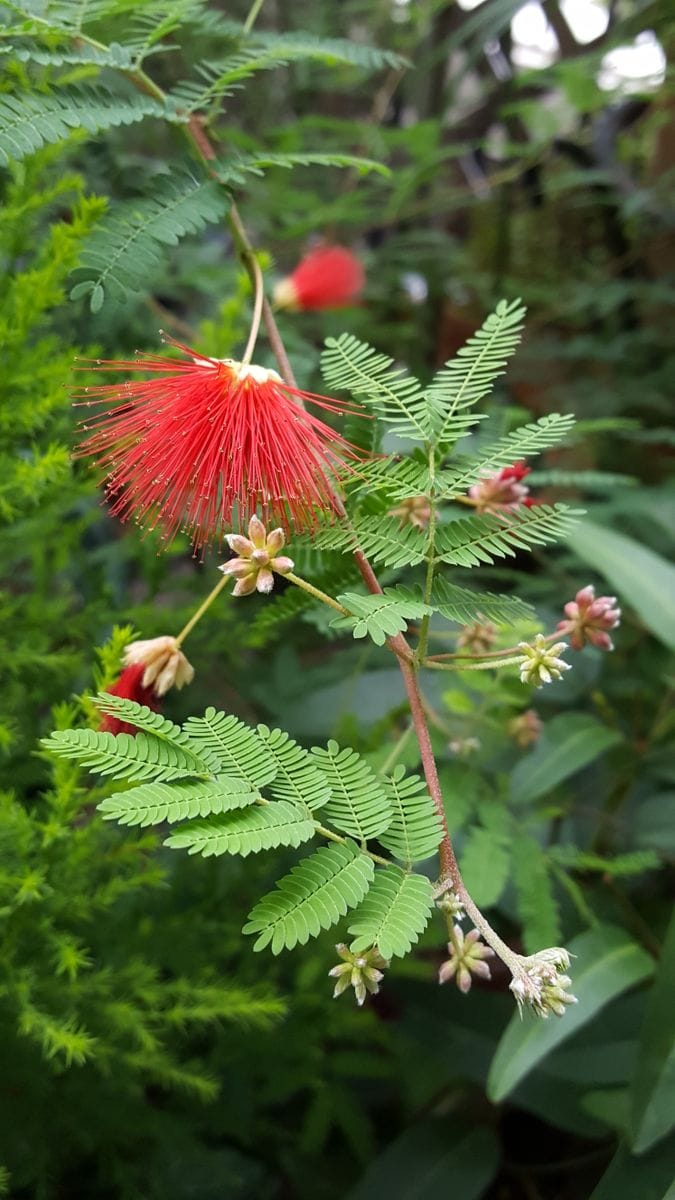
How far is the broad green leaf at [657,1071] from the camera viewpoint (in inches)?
15.8

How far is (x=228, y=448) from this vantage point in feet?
1.18

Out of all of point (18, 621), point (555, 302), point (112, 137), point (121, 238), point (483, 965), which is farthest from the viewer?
point (555, 302)

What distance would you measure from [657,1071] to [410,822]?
0.71 feet

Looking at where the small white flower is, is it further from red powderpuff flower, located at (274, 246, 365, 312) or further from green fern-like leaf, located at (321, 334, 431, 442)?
red powderpuff flower, located at (274, 246, 365, 312)

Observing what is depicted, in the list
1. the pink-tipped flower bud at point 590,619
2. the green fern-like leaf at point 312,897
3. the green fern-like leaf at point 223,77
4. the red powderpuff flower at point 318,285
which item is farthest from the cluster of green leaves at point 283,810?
the red powderpuff flower at point 318,285

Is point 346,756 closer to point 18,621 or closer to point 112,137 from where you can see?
point 18,621

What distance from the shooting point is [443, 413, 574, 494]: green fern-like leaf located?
36cm

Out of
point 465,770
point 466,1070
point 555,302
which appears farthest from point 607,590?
point 555,302

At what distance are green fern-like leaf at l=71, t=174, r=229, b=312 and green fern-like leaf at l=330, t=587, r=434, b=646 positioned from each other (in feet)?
0.61

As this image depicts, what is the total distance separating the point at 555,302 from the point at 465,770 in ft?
2.78

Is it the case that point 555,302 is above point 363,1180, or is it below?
above

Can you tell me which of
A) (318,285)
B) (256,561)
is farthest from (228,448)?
(318,285)

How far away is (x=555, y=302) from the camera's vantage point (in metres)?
1.20

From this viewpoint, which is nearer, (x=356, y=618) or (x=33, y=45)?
(x=356, y=618)
